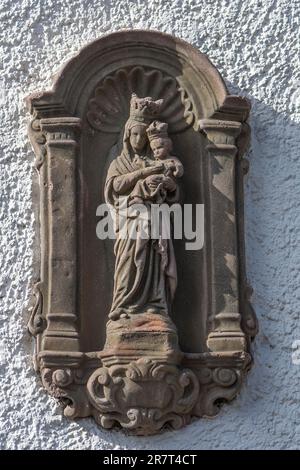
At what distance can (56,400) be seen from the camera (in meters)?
6.30

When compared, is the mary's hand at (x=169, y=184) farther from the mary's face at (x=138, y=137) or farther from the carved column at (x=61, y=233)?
the carved column at (x=61, y=233)

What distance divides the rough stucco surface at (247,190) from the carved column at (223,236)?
0.38 ft

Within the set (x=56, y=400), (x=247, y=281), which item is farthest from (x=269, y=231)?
(x=56, y=400)

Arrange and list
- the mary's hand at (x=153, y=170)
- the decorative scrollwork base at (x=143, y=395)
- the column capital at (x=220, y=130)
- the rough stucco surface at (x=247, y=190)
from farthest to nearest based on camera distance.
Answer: the column capital at (x=220, y=130)
the mary's hand at (x=153, y=170)
the rough stucco surface at (x=247, y=190)
the decorative scrollwork base at (x=143, y=395)

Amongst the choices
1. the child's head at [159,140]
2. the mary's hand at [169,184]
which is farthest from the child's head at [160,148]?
the mary's hand at [169,184]

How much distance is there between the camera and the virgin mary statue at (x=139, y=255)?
6.30 meters

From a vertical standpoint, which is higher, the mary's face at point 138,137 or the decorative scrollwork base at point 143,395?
the mary's face at point 138,137

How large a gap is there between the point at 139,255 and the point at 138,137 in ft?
1.65

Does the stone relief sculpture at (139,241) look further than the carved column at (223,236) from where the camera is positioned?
No

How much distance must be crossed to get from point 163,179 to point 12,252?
26.7 inches

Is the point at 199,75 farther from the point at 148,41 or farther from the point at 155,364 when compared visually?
the point at 155,364

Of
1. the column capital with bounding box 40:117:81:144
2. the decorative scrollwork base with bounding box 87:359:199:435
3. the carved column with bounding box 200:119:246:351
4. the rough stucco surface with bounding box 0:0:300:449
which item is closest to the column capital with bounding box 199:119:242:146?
the carved column with bounding box 200:119:246:351
